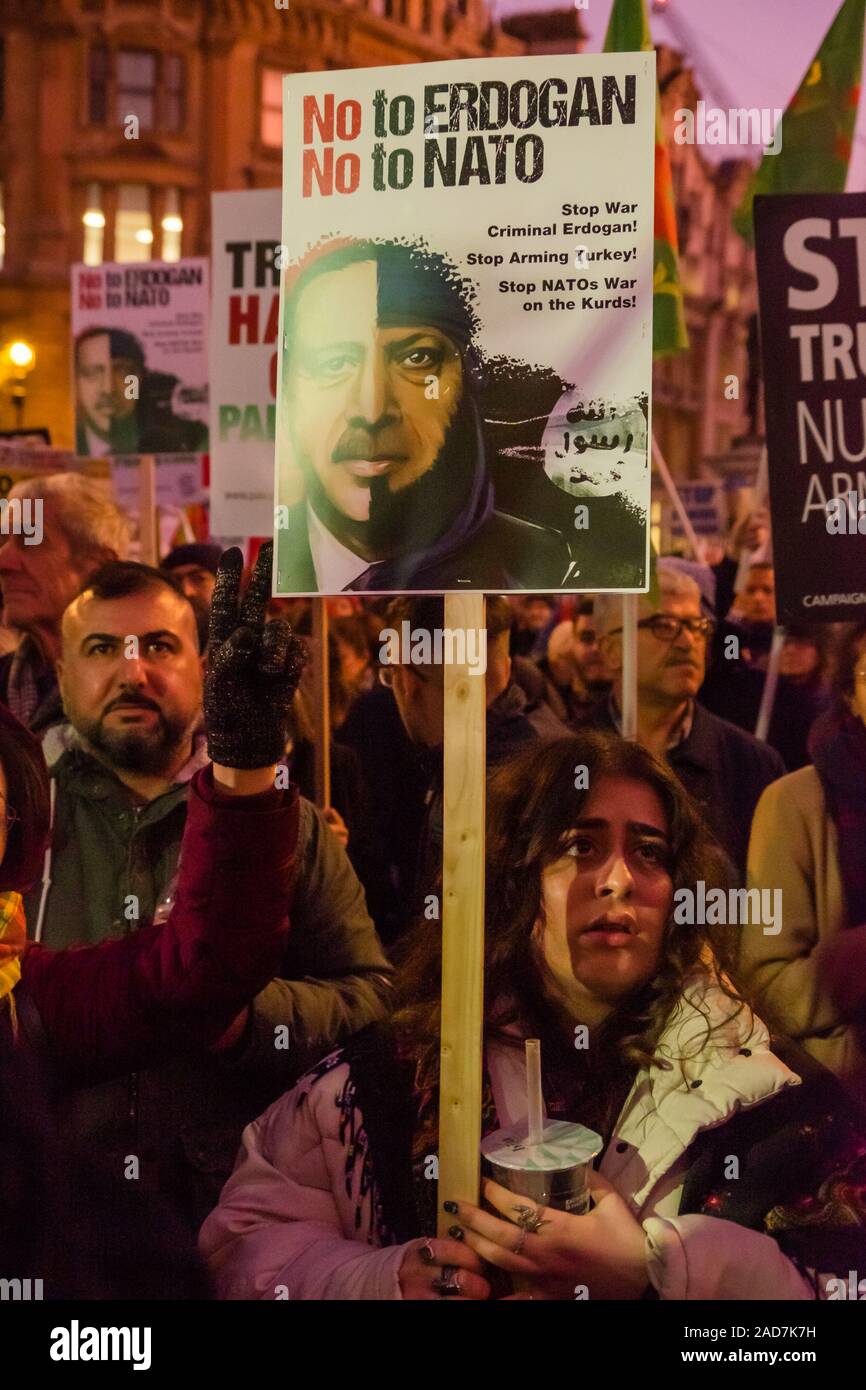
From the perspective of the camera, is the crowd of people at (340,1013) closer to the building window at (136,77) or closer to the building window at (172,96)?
the building window at (136,77)

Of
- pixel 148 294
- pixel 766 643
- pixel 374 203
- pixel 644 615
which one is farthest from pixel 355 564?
pixel 148 294

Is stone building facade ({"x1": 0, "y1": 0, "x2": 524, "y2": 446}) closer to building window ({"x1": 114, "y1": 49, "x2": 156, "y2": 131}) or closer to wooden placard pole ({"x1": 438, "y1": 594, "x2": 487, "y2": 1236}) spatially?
building window ({"x1": 114, "y1": 49, "x2": 156, "y2": 131})

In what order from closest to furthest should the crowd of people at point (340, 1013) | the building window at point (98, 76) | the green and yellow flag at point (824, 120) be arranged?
the crowd of people at point (340, 1013), the green and yellow flag at point (824, 120), the building window at point (98, 76)

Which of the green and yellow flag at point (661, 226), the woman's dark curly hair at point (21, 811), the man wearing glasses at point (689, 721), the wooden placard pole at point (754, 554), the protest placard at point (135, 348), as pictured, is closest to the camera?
the woman's dark curly hair at point (21, 811)

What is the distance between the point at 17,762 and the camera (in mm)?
3541

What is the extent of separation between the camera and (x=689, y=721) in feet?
16.4

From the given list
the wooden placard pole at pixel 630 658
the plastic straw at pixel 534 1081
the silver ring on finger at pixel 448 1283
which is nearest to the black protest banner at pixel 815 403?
the wooden placard pole at pixel 630 658

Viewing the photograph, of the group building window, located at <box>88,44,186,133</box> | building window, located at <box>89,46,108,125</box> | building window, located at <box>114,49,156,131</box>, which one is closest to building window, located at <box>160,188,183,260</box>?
building window, located at <box>88,44,186,133</box>

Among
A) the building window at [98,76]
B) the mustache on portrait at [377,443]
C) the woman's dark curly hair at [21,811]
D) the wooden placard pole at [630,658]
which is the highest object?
the building window at [98,76]

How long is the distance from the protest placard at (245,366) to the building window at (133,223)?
84.8 feet

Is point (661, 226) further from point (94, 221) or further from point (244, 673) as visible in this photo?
point (94, 221)

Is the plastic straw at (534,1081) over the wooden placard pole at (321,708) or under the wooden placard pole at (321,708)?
under

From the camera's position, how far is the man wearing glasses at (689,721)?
473 cm

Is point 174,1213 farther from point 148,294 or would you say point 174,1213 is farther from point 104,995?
point 148,294
